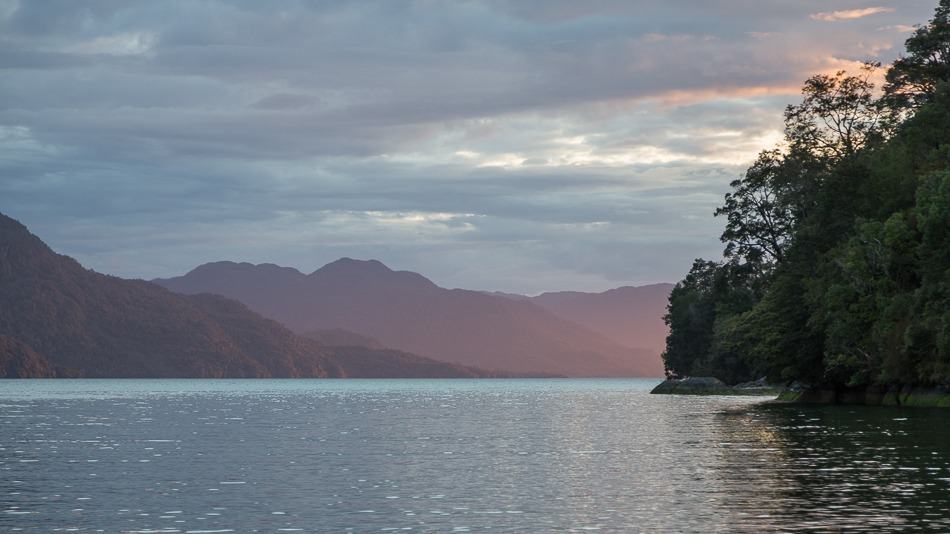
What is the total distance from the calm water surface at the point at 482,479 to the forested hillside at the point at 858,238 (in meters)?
16.6

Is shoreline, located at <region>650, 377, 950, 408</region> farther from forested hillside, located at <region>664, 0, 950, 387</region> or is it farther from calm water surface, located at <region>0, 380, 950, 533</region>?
calm water surface, located at <region>0, 380, 950, 533</region>

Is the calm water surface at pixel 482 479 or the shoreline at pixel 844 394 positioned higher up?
the shoreline at pixel 844 394

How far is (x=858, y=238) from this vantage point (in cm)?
9244

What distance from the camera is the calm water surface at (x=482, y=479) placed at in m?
28.9

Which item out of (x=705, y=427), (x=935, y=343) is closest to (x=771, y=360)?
(x=935, y=343)

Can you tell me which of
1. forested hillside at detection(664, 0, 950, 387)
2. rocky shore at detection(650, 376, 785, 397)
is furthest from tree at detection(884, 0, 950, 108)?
rocky shore at detection(650, 376, 785, 397)

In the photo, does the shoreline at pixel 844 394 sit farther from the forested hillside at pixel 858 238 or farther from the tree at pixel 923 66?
the tree at pixel 923 66

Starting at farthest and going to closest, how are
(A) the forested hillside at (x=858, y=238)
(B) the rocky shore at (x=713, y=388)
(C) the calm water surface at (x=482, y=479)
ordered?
(B) the rocky shore at (x=713, y=388)
(A) the forested hillside at (x=858, y=238)
(C) the calm water surface at (x=482, y=479)

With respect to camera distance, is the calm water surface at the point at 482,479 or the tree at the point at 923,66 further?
the tree at the point at 923,66

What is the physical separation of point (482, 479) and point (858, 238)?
200 feet

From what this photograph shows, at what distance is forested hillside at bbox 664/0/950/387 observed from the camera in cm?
8369

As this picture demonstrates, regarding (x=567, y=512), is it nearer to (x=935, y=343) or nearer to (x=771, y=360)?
(x=935, y=343)

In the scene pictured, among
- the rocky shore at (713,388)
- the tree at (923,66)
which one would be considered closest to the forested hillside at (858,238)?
the tree at (923,66)

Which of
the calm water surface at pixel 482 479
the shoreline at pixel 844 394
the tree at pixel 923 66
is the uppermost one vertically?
the tree at pixel 923 66
